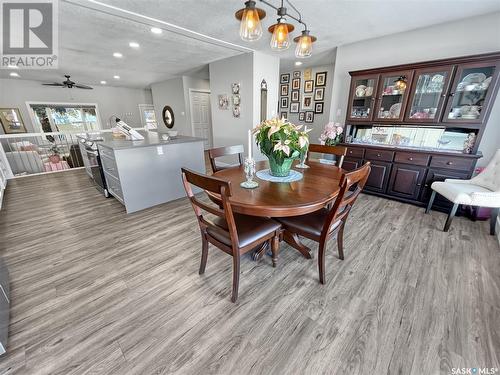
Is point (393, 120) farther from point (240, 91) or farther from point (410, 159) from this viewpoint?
point (240, 91)

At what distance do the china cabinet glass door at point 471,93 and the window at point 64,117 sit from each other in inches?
399

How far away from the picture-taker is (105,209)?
117 inches

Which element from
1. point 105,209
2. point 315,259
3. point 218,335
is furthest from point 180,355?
point 105,209

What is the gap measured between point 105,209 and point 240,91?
3.27 meters

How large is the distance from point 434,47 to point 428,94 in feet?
2.15

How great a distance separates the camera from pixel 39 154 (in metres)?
5.30

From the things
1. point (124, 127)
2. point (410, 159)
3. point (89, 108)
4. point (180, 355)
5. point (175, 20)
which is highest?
point (175, 20)

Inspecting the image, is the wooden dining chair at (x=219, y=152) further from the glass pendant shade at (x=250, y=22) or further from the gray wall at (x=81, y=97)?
the gray wall at (x=81, y=97)

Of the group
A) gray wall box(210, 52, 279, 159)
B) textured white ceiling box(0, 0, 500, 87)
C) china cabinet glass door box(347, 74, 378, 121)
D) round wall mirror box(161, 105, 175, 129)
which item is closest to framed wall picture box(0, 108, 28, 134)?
round wall mirror box(161, 105, 175, 129)

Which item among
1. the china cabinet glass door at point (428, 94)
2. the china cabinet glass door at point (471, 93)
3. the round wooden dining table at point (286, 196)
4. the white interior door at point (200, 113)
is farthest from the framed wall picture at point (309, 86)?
the round wooden dining table at point (286, 196)

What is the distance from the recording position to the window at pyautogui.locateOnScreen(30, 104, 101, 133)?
722 centimetres

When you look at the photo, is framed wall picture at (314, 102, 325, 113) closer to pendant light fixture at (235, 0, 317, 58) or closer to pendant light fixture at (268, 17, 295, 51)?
pendant light fixture at (235, 0, 317, 58)

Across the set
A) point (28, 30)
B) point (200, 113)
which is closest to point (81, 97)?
point (200, 113)

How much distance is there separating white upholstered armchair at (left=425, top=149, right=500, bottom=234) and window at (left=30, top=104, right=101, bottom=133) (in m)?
10.2
